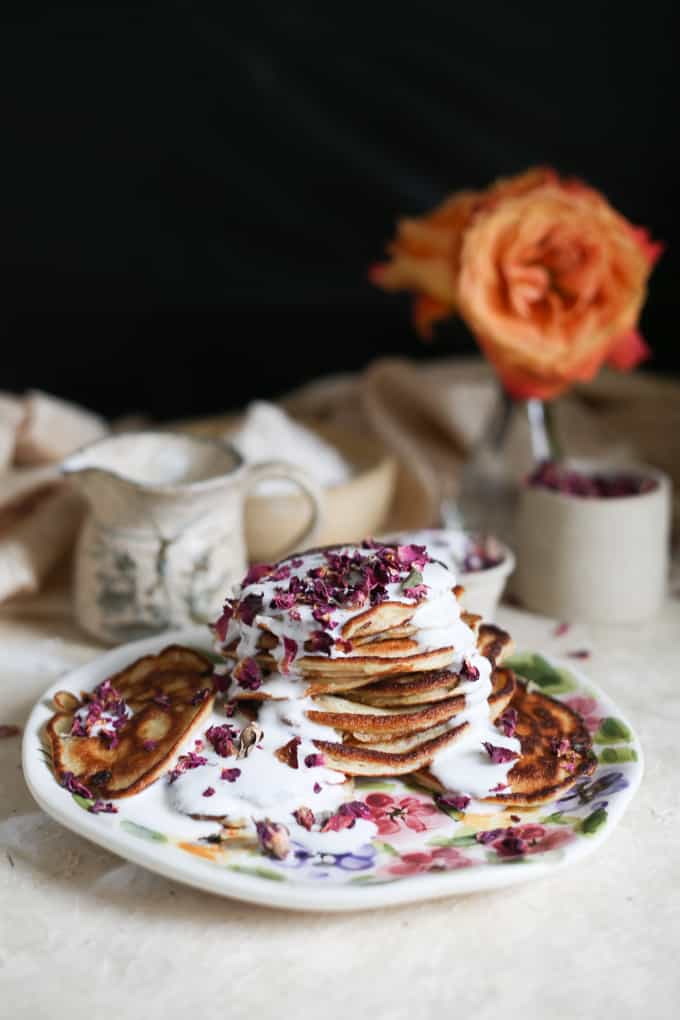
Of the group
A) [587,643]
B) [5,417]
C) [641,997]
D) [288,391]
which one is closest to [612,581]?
[587,643]

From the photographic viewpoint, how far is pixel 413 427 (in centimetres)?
188

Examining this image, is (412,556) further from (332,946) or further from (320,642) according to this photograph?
(332,946)

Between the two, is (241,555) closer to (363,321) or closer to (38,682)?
(38,682)

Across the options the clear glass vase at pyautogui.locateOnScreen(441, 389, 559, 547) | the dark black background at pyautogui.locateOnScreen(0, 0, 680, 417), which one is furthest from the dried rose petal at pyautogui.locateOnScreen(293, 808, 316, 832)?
the dark black background at pyautogui.locateOnScreen(0, 0, 680, 417)

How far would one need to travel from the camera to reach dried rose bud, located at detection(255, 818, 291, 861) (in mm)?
860

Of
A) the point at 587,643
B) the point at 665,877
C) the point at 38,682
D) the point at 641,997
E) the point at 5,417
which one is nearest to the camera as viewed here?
the point at 641,997

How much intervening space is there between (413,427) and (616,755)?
971 millimetres

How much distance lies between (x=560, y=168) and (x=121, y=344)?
2.94 feet

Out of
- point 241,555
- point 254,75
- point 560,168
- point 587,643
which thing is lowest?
point 587,643

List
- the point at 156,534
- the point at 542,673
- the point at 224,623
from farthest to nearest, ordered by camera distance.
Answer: the point at 156,534 < the point at 542,673 < the point at 224,623

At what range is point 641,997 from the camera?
0.78m

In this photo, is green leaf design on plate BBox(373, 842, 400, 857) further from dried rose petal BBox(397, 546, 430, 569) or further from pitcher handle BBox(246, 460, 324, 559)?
pitcher handle BBox(246, 460, 324, 559)

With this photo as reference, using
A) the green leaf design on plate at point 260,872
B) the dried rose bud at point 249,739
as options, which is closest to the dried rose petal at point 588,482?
the dried rose bud at point 249,739

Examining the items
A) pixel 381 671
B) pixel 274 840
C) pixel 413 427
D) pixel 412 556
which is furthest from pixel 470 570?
pixel 413 427
